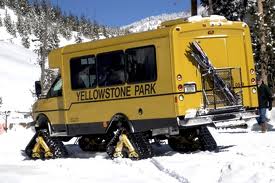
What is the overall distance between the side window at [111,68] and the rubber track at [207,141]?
2.32 meters

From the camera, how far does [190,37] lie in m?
12.8

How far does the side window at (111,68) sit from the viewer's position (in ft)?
44.6

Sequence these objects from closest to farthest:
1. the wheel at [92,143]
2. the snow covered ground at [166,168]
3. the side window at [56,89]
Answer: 1. the snow covered ground at [166,168]
2. the side window at [56,89]
3. the wheel at [92,143]

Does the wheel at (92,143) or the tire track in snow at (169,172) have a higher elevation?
the wheel at (92,143)

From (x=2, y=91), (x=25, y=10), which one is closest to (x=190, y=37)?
(x=2, y=91)

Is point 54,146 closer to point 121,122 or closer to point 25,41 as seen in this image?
point 121,122

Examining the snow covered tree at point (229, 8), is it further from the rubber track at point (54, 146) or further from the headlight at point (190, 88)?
the headlight at point (190, 88)

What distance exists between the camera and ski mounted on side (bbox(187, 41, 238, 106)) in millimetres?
12742

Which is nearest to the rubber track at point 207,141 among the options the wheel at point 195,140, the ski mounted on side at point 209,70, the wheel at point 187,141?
the wheel at point 195,140

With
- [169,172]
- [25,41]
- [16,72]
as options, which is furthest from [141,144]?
[25,41]

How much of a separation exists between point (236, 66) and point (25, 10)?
189636mm

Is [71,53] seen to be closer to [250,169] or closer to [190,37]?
[190,37]

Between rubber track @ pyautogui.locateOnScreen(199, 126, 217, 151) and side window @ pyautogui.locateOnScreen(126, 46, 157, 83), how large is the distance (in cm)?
211

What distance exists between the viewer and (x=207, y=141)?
14.2 meters
